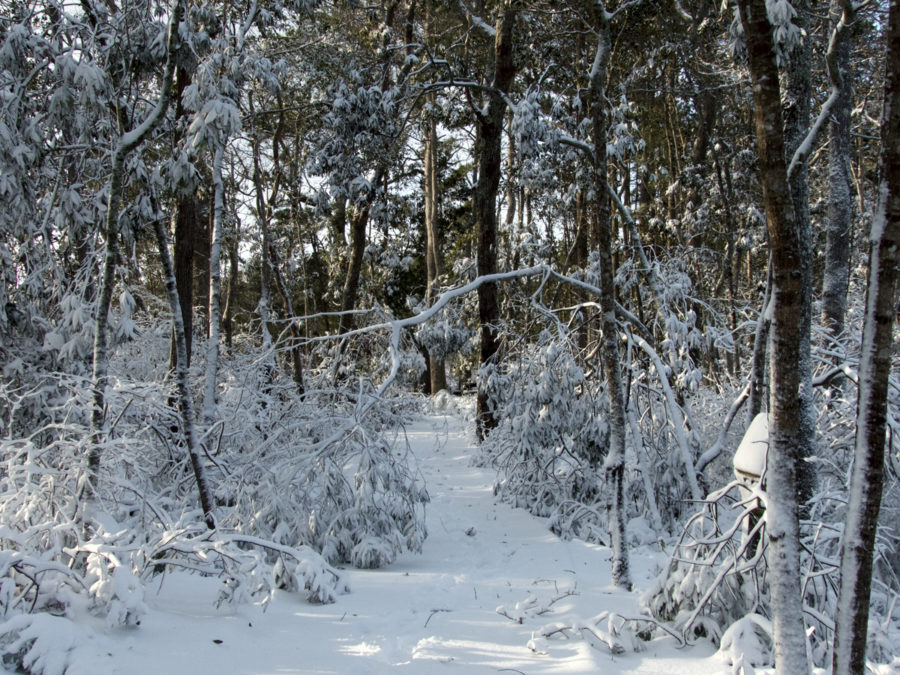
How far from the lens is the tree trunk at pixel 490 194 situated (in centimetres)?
938

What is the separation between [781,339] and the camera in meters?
2.28

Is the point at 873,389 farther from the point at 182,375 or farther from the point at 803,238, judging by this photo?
the point at 182,375

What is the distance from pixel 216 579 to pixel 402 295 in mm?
18417

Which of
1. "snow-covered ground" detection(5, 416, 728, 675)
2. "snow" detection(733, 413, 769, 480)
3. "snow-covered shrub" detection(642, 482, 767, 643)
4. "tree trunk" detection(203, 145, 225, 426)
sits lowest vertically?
"snow-covered ground" detection(5, 416, 728, 675)

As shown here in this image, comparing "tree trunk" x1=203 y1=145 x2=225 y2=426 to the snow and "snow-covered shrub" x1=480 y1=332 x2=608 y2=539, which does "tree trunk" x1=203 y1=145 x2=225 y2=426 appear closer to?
"snow-covered shrub" x1=480 y1=332 x2=608 y2=539

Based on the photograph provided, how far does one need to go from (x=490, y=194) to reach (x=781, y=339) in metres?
7.92

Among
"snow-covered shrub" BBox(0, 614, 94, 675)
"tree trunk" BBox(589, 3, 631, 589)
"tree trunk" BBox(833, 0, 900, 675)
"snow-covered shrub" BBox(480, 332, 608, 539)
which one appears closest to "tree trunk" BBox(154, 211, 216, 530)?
"snow-covered shrub" BBox(0, 614, 94, 675)

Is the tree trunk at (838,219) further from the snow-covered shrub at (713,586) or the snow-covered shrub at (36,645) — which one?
the snow-covered shrub at (36,645)

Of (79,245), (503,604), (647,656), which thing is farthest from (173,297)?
(647,656)

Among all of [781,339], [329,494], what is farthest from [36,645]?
[781,339]

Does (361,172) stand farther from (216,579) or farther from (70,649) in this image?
(70,649)

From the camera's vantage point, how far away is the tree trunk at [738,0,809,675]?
225 centimetres

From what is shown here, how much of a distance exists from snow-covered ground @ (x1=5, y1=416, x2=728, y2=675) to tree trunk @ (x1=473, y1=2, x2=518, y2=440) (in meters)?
4.77

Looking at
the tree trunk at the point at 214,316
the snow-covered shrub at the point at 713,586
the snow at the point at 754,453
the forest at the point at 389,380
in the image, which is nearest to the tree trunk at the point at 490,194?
the forest at the point at 389,380
